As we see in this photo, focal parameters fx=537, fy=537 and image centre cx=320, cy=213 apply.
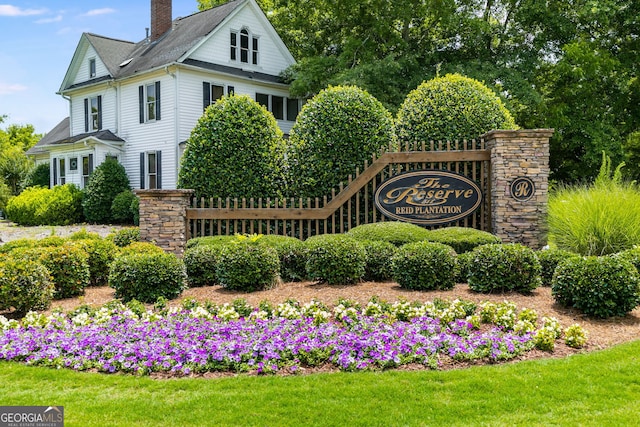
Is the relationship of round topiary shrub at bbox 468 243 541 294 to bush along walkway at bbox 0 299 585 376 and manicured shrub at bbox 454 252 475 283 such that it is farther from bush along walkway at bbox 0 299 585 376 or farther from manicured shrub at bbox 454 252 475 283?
bush along walkway at bbox 0 299 585 376

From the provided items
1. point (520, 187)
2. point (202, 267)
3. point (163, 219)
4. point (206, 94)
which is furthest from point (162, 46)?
point (520, 187)

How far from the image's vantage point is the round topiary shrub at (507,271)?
6828 mm

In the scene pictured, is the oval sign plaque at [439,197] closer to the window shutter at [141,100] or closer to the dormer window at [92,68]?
the window shutter at [141,100]

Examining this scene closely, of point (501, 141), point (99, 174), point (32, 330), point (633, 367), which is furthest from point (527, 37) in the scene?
point (32, 330)

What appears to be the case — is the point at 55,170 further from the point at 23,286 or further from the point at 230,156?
the point at 23,286

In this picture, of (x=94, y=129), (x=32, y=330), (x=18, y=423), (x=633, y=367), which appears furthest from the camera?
(x=94, y=129)

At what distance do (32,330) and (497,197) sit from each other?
7269mm

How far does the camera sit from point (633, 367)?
4.53 meters

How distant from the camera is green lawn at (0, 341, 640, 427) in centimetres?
366

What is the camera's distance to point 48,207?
21156 millimetres

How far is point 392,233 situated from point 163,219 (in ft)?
13.0

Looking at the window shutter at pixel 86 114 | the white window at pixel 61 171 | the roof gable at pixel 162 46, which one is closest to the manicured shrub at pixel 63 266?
the roof gable at pixel 162 46

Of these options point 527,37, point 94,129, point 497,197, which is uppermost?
point 527,37

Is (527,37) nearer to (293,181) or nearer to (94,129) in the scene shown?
(293,181)
